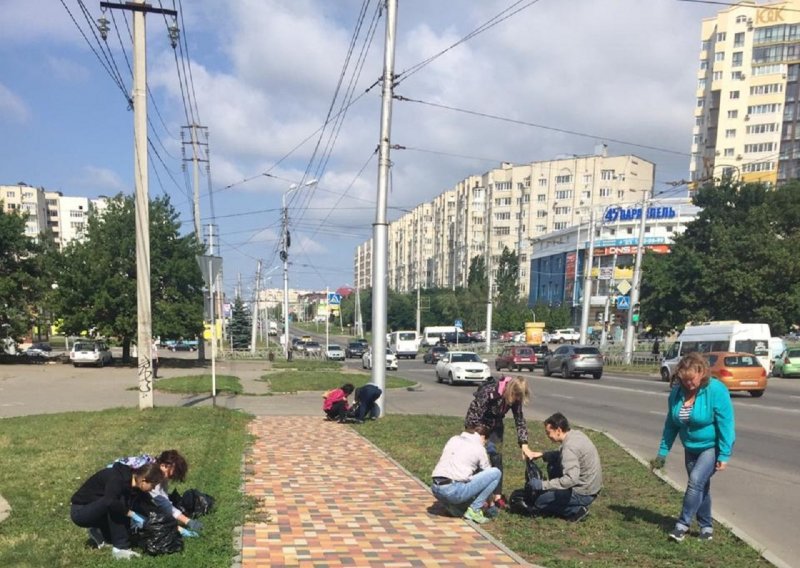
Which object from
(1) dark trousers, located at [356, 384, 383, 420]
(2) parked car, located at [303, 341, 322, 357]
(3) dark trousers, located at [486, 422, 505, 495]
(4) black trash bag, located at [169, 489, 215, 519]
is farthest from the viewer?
(2) parked car, located at [303, 341, 322, 357]

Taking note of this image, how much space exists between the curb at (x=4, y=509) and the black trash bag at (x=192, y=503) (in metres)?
1.56

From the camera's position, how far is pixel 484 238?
125875 millimetres

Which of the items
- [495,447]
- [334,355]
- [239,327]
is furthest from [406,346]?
[495,447]

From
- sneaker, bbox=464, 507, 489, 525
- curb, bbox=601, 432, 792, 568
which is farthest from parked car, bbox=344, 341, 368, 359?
sneaker, bbox=464, 507, 489, 525

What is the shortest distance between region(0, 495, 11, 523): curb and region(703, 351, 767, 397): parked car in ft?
65.8

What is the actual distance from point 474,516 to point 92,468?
4.95m

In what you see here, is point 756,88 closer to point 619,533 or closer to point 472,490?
point 619,533

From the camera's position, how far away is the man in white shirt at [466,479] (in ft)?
19.9

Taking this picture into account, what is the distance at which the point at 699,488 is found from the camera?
5.59 metres

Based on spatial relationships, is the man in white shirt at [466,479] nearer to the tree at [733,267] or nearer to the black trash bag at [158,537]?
the black trash bag at [158,537]

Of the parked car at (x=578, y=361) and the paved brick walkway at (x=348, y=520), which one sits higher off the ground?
the paved brick walkway at (x=348, y=520)

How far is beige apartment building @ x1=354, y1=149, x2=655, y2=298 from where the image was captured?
4427 inches

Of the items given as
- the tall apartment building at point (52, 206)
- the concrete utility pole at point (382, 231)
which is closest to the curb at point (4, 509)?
the concrete utility pole at point (382, 231)

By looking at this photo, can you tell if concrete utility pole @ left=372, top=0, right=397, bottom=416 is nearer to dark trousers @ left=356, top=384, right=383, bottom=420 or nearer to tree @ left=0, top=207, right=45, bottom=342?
Result: dark trousers @ left=356, top=384, right=383, bottom=420
